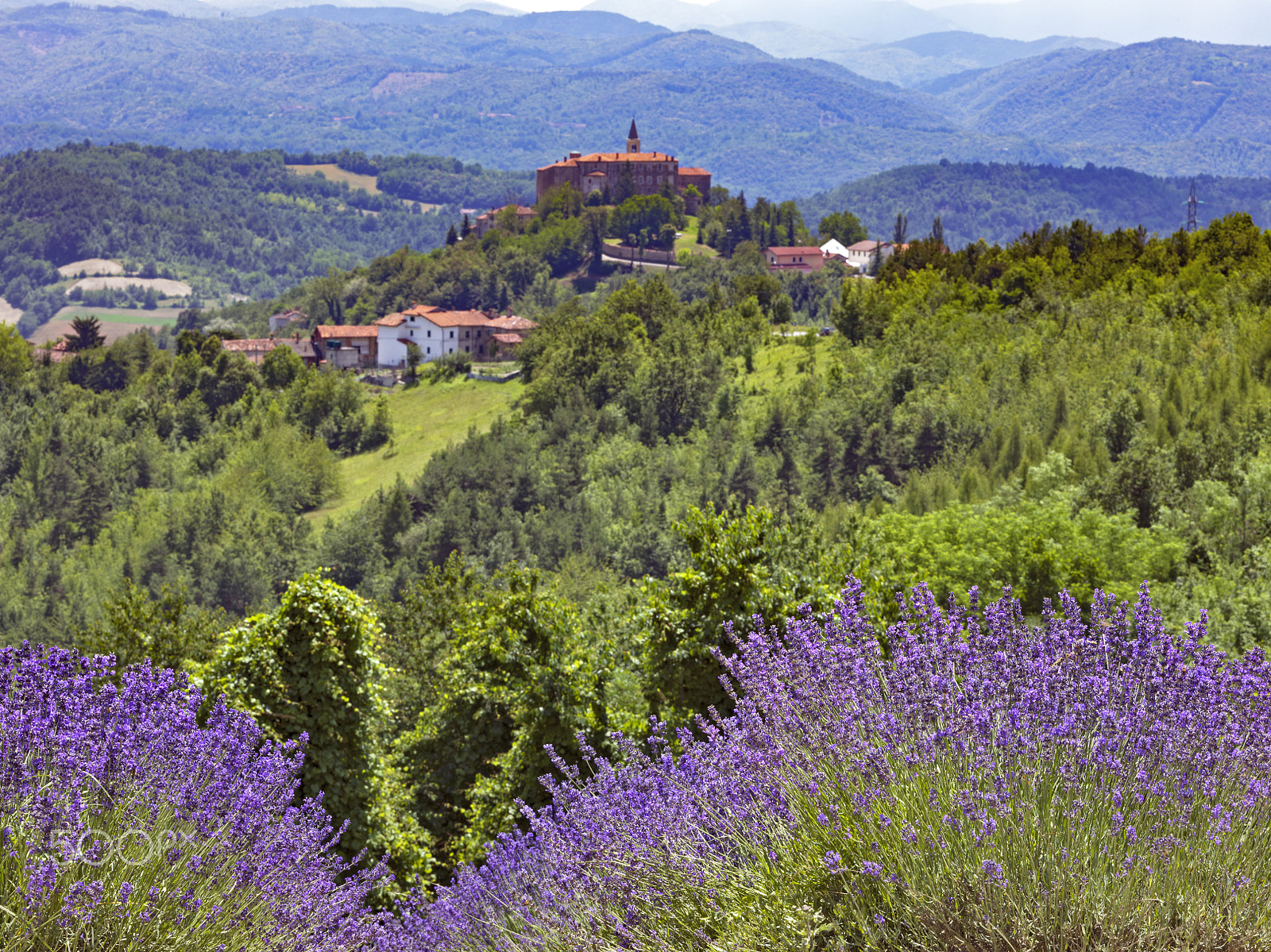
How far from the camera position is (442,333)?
327ft

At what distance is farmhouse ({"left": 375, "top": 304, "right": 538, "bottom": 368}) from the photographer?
99375 mm

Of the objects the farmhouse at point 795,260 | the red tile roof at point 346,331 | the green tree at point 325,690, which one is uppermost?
the farmhouse at point 795,260

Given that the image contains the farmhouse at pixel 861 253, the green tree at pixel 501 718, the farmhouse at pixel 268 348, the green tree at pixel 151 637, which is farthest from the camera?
the farmhouse at pixel 861 253

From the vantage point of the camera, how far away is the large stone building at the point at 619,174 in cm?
13025

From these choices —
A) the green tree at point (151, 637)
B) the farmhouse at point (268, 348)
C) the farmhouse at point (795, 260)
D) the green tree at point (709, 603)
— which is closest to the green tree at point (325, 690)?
the green tree at point (709, 603)

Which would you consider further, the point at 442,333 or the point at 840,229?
the point at 840,229

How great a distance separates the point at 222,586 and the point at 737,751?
6460 centimetres

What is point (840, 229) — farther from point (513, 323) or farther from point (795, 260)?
point (513, 323)

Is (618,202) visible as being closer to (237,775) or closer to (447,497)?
(447,497)

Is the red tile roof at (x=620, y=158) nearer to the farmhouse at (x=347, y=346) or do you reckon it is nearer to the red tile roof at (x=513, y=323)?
the red tile roof at (x=513, y=323)

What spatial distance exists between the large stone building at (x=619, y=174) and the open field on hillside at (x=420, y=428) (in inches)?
2019

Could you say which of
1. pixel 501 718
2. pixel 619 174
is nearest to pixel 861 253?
pixel 619 174

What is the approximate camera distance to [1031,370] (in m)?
40.9
